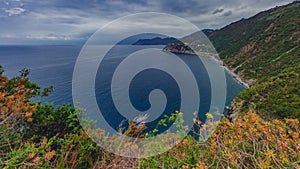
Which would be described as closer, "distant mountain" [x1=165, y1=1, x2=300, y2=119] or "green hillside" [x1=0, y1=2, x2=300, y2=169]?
"green hillside" [x1=0, y1=2, x2=300, y2=169]

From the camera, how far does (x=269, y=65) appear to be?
4700cm

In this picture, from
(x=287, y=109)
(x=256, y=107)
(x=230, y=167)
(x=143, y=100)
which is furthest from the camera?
(x=143, y=100)

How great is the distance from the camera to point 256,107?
2288 cm

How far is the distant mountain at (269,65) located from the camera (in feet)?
72.0

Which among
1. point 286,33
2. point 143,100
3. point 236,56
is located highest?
point 286,33

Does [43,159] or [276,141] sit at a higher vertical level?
[276,141]

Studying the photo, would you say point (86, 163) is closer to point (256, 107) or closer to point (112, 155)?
point (112, 155)

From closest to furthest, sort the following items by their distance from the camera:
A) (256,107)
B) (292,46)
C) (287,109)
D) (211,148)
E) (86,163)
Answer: (211,148) → (86,163) → (287,109) → (256,107) → (292,46)

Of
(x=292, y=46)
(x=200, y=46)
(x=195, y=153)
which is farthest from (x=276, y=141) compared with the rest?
(x=200, y=46)

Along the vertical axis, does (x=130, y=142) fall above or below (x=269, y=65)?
above

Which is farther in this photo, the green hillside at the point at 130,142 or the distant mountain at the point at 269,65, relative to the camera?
the distant mountain at the point at 269,65

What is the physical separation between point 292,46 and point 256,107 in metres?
39.3

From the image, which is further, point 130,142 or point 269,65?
point 269,65

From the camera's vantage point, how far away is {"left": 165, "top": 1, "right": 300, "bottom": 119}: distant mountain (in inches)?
864
